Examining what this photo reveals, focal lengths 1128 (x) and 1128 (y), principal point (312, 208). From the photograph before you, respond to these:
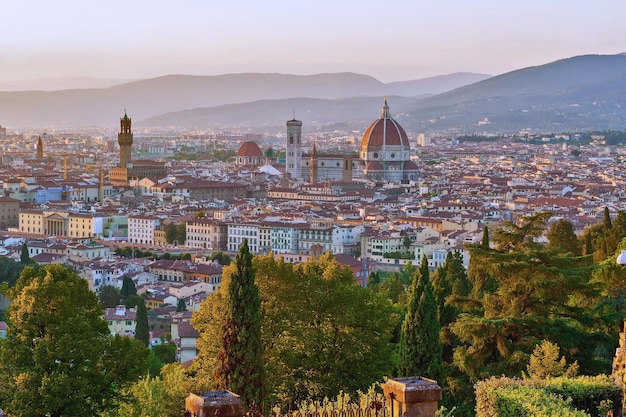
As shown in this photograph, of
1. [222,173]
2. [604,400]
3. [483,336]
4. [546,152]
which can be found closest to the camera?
[604,400]

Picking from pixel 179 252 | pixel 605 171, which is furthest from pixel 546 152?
pixel 179 252

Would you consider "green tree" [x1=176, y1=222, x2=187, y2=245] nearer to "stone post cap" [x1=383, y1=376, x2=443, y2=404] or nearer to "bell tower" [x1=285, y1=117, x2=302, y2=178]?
"bell tower" [x1=285, y1=117, x2=302, y2=178]

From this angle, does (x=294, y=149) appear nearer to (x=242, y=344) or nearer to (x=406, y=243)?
(x=406, y=243)

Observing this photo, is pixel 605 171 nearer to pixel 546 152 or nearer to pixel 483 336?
pixel 546 152

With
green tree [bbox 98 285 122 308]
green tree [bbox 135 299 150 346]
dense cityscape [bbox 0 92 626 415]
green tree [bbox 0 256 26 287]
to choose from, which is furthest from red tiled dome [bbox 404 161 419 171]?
green tree [bbox 135 299 150 346]

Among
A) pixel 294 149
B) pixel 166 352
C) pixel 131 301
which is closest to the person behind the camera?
pixel 166 352

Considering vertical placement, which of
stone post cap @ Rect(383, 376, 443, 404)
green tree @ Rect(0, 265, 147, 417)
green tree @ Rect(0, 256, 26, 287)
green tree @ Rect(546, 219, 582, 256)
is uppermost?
stone post cap @ Rect(383, 376, 443, 404)

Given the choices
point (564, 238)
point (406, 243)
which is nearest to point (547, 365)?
point (564, 238)
